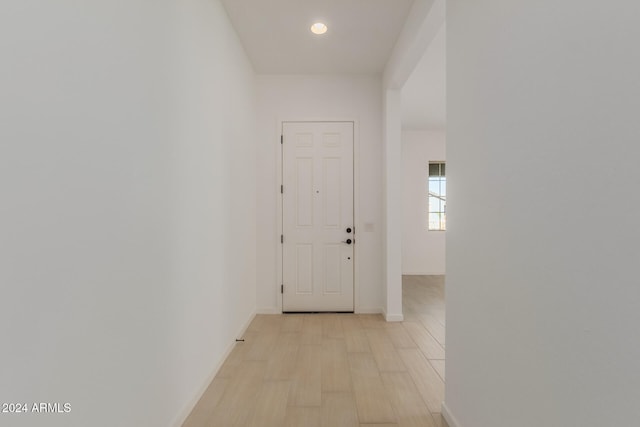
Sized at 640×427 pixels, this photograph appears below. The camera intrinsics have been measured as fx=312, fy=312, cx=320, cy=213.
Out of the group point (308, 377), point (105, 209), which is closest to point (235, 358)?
point (308, 377)

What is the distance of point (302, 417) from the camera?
6.27 ft

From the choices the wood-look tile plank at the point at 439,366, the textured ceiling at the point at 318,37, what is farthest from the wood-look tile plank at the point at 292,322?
the textured ceiling at the point at 318,37

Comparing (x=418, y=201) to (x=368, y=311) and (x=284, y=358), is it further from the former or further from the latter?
(x=284, y=358)

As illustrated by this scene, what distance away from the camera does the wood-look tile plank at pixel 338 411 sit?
1.85 metres

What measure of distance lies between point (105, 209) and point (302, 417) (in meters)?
1.61

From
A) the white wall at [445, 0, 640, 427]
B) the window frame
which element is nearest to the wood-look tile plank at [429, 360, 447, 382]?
the white wall at [445, 0, 640, 427]

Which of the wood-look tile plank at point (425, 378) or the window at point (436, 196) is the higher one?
the window at point (436, 196)

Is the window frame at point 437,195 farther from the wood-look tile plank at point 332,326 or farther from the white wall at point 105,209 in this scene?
the white wall at point 105,209

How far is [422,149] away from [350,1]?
459 cm

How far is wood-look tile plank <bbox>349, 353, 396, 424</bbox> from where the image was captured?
192 centimetres

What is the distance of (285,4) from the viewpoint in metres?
2.67

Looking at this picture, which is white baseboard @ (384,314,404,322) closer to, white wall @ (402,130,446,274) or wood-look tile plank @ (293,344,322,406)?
wood-look tile plank @ (293,344,322,406)

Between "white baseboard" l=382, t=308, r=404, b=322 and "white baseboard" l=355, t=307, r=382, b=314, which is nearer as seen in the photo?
"white baseboard" l=382, t=308, r=404, b=322

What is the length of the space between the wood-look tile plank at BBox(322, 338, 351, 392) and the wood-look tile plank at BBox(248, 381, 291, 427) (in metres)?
0.30
